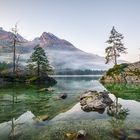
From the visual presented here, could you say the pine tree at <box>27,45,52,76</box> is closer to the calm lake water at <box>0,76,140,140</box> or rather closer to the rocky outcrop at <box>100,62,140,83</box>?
the rocky outcrop at <box>100,62,140,83</box>

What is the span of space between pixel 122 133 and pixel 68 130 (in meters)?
3.23

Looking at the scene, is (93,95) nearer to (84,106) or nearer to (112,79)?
(84,106)

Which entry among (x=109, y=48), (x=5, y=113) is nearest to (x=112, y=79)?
(x=109, y=48)

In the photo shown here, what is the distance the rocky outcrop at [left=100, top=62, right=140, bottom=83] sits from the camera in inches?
2073

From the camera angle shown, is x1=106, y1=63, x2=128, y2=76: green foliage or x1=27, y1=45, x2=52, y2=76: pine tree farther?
x1=27, y1=45, x2=52, y2=76: pine tree

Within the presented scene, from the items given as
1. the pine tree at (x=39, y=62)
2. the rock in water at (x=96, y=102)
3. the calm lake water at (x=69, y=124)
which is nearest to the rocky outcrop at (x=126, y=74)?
the pine tree at (x=39, y=62)

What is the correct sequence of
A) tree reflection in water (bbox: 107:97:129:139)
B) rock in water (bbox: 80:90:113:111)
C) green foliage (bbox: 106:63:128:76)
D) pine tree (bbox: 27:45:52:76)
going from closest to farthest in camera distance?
tree reflection in water (bbox: 107:97:129:139) < rock in water (bbox: 80:90:113:111) < green foliage (bbox: 106:63:128:76) < pine tree (bbox: 27:45:52:76)

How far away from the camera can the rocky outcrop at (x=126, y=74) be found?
5266 centimetres

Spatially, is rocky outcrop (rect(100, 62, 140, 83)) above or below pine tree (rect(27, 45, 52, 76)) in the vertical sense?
below

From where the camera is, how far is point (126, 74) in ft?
180

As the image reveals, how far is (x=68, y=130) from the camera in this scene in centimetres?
1434

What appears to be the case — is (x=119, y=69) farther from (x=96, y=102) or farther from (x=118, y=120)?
(x=118, y=120)


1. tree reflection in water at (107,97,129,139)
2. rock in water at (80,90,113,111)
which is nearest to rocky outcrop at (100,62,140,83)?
rock in water at (80,90,113,111)

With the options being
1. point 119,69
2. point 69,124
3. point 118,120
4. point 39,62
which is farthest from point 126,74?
point 69,124
